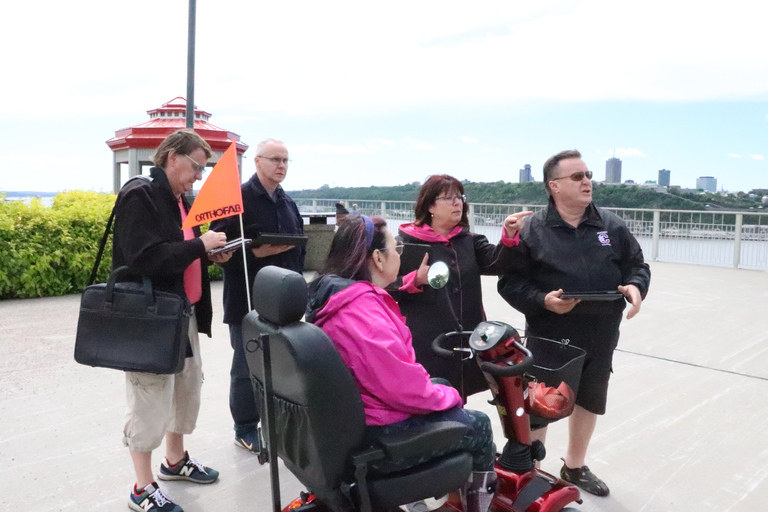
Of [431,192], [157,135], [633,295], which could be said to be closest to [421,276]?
[431,192]

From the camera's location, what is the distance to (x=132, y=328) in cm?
282

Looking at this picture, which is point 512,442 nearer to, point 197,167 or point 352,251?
point 352,251

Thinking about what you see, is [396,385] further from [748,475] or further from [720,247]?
[720,247]

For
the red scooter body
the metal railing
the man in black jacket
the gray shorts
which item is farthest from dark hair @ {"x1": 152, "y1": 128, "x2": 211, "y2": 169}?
the metal railing

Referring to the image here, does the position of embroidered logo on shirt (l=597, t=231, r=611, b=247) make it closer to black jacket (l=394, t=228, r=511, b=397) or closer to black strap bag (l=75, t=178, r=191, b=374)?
black jacket (l=394, t=228, r=511, b=397)

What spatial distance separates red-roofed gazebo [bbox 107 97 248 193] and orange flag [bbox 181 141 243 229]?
28.6 feet

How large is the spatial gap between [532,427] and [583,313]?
0.64 metres

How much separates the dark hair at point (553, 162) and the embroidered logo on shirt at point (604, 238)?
0.32 m

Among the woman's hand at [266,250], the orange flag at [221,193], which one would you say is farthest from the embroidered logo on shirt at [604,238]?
the orange flag at [221,193]

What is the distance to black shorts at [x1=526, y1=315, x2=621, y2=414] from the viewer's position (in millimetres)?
3137

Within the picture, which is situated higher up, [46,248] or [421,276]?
[421,276]

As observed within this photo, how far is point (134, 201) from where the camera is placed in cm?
282

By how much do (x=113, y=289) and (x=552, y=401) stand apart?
6.34 feet

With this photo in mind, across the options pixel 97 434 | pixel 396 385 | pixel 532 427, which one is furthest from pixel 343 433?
pixel 97 434
